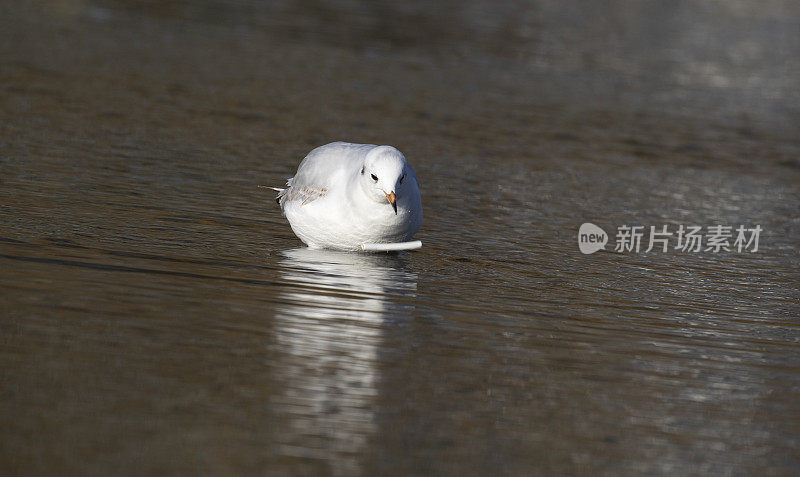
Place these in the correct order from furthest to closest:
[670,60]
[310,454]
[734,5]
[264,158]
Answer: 1. [734,5]
2. [670,60]
3. [264,158]
4. [310,454]

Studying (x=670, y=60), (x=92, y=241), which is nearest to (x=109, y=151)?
(x=92, y=241)

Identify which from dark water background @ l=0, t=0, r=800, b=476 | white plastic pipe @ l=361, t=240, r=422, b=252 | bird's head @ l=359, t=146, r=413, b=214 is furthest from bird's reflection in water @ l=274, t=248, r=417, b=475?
bird's head @ l=359, t=146, r=413, b=214

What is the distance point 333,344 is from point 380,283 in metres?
1.45

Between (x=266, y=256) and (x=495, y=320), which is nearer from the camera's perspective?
(x=495, y=320)

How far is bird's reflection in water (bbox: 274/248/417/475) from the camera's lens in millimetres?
4992

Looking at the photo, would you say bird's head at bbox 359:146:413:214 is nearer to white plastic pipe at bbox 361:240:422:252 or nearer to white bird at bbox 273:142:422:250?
white bird at bbox 273:142:422:250

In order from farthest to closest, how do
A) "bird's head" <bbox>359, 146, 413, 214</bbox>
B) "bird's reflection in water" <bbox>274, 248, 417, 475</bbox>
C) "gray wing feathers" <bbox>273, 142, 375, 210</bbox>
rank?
"gray wing feathers" <bbox>273, 142, 375, 210</bbox>, "bird's head" <bbox>359, 146, 413, 214</bbox>, "bird's reflection in water" <bbox>274, 248, 417, 475</bbox>

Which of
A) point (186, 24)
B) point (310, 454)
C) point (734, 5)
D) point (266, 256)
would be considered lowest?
point (310, 454)

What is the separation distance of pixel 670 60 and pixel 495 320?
16.3m

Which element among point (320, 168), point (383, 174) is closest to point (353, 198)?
point (383, 174)

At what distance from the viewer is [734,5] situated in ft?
117

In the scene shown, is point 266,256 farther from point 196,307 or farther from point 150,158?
point 150,158

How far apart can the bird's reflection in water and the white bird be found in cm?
22

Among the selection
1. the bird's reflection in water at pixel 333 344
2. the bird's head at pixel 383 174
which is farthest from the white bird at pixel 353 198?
the bird's reflection in water at pixel 333 344
